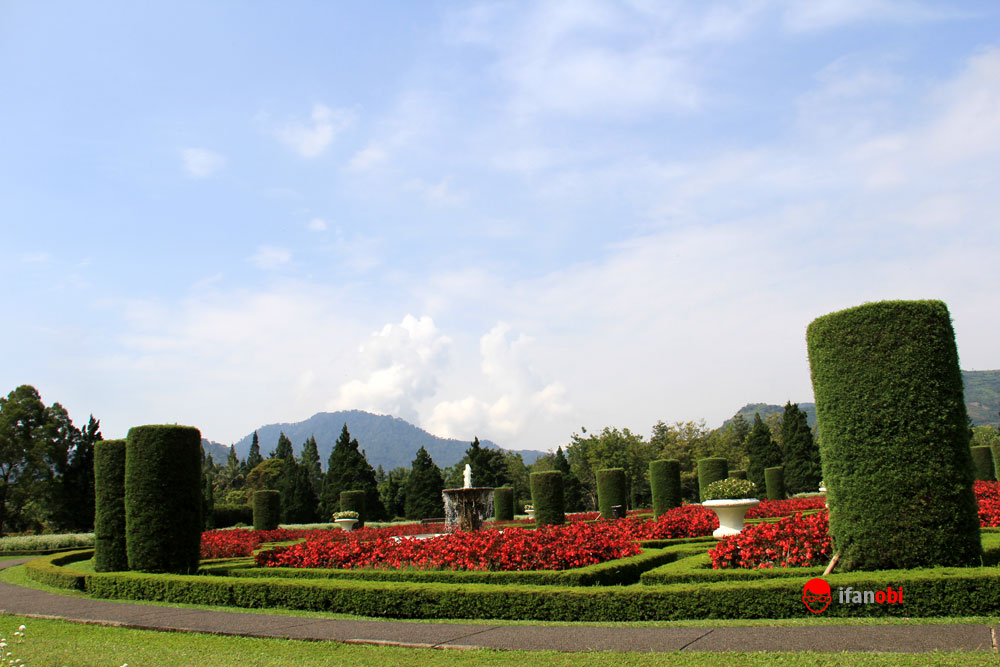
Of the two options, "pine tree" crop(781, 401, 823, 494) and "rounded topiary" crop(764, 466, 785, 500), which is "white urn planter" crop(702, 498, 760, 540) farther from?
"pine tree" crop(781, 401, 823, 494)

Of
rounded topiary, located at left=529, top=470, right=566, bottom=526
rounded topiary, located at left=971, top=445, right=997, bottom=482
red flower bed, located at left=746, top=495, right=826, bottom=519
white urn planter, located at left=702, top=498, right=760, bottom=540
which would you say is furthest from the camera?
rounded topiary, located at left=971, top=445, right=997, bottom=482

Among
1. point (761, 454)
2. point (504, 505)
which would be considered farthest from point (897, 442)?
point (761, 454)

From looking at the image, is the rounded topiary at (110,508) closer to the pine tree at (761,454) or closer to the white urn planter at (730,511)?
the white urn planter at (730,511)

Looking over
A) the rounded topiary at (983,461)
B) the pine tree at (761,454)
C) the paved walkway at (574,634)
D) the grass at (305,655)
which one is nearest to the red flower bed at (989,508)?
the paved walkway at (574,634)

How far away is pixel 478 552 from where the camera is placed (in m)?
9.48

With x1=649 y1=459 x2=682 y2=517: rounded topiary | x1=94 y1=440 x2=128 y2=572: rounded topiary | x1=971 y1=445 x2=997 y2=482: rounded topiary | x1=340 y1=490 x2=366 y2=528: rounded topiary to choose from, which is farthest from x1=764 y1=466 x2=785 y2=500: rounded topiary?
x1=94 y1=440 x2=128 y2=572: rounded topiary

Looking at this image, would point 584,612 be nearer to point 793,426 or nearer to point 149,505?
point 149,505

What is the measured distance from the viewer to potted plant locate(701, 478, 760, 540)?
43.0 feet

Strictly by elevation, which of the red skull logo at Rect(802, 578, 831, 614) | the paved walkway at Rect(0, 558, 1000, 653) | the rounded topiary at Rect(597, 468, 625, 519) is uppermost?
the red skull logo at Rect(802, 578, 831, 614)

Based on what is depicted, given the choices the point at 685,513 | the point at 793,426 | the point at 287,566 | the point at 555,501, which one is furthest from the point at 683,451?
the point at 287,566

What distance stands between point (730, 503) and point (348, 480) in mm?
34794

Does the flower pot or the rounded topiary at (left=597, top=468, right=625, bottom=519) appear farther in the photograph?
the flower pot

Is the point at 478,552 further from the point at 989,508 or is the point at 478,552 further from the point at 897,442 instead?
the point at 989,508

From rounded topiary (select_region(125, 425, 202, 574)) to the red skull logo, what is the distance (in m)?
9.51
